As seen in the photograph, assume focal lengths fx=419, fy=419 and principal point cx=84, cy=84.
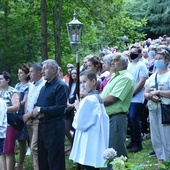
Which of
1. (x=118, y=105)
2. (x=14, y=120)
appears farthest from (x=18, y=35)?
(x=118, y=105)

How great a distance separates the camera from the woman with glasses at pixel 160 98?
6605 mm

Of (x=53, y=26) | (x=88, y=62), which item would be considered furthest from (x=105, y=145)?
(x=53, y=26)

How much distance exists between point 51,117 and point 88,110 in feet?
4.05

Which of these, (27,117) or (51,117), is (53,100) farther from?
(27,117)

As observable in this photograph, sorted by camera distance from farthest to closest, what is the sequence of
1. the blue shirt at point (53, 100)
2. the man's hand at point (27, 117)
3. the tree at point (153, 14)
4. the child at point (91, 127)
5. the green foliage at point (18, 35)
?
1. the tree at point (153, 14)
2. the green foliage at point (18, 35)
3. the man's hand at point (27, 117)
4. the blue shirt at point (53, 100)
5. the child at point (91, 127)

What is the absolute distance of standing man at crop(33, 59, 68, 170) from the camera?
654 cm

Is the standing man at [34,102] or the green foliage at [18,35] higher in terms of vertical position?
the green foliage at [18,35]

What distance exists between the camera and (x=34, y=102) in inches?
293

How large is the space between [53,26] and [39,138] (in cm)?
1076

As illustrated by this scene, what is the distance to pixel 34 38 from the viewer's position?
1594 cm

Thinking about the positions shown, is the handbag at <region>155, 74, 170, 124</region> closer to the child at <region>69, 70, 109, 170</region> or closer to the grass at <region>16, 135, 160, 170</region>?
the grass at <region>16, 135, 160, 170</region>

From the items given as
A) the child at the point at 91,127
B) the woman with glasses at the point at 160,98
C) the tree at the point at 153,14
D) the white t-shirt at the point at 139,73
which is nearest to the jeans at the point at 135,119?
the white t-shirt at the point at 139,73

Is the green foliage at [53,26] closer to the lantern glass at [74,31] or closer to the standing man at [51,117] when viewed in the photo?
the lantern glass at [74,31]

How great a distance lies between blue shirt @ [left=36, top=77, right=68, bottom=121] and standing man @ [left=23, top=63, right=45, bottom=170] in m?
0.59
